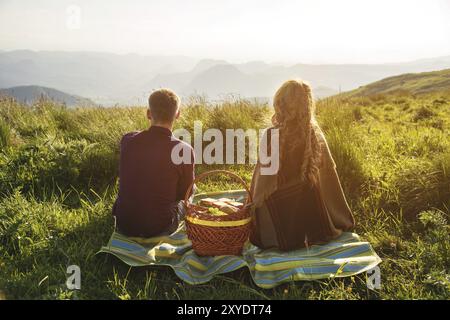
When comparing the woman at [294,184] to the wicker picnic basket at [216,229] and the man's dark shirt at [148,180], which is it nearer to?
the wicker picnic basket at [216,229]

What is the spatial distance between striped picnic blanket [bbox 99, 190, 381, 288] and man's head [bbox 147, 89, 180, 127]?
1.14 m

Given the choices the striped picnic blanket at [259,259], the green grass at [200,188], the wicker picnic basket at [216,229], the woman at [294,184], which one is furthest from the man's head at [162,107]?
the green grass at [200,188]

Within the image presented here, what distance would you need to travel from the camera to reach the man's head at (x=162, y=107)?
12.8 feet

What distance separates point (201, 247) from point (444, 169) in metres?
2.89

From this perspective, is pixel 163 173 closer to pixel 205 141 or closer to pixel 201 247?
pixel 201 247

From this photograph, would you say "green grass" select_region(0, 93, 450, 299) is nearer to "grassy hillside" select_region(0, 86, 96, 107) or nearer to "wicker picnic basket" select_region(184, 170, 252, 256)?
"wicker picnic basket" select_region(184, 170, 252, 256)

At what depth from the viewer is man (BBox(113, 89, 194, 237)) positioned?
3.91 metres

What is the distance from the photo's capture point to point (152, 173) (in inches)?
154

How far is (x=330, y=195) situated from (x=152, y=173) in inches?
70.8

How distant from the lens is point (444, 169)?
15.2 ft

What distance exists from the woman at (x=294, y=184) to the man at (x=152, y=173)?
809 millimetres

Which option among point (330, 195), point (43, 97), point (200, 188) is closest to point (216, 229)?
point (330, 195)

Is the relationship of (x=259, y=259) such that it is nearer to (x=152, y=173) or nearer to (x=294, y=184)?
(x=294, y=184)

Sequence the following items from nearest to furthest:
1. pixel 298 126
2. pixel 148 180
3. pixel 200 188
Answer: pixel 298 126
pixel 148 180
pixel 200 188
